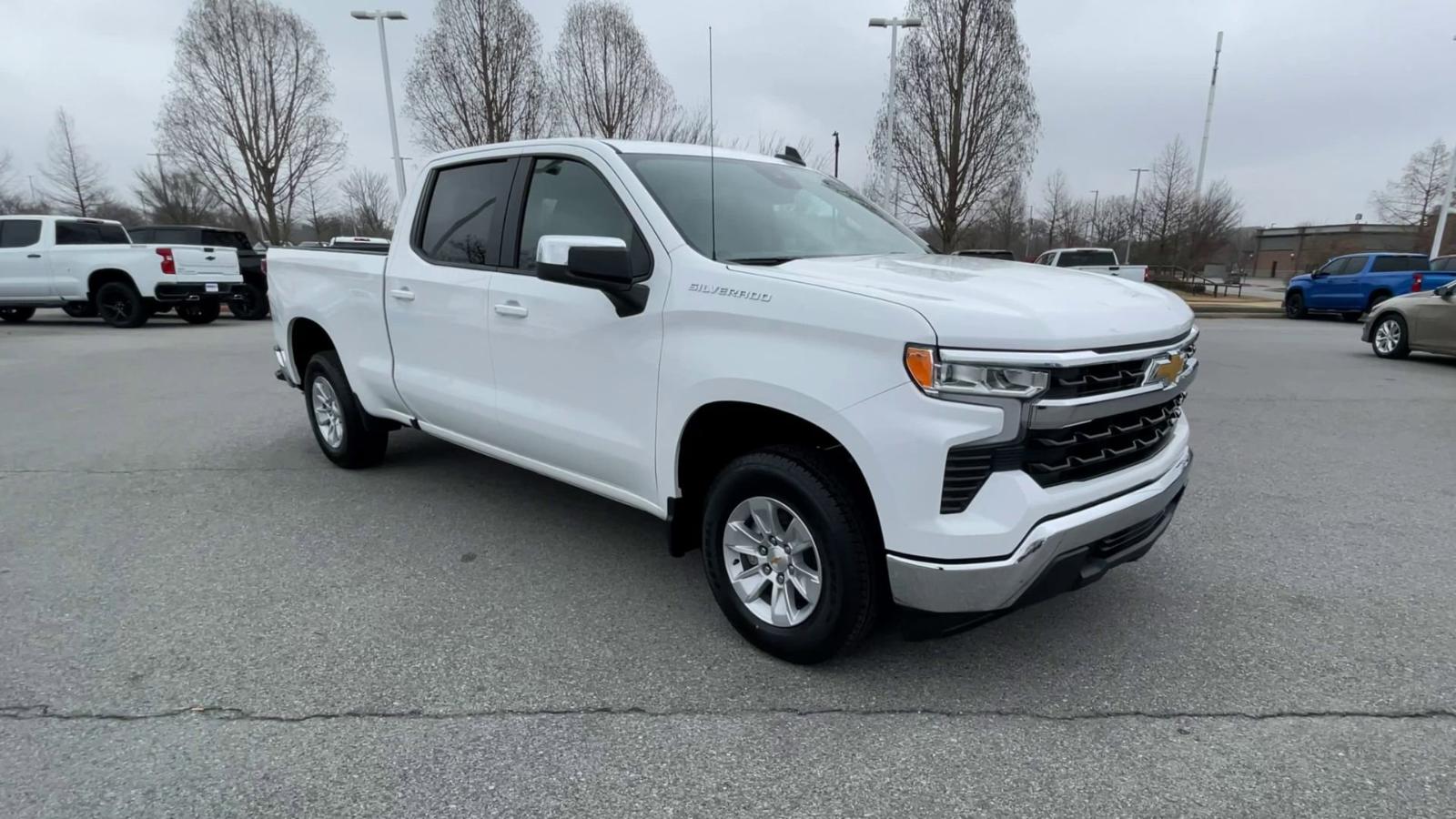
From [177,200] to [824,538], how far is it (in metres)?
51.0

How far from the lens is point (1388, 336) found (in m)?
11.6

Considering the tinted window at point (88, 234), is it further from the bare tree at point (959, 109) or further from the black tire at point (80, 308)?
the bare tree at point (959, 109)

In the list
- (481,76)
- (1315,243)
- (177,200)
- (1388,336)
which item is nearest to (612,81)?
(481,76)

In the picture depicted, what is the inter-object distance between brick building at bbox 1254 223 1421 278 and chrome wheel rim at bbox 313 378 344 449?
60071 millimetres

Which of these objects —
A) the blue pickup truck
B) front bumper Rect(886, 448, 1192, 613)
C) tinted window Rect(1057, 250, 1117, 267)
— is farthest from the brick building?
front bumper Rect(886, 448, 1192, 613)

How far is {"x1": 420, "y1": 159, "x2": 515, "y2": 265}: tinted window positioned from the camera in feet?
13.1

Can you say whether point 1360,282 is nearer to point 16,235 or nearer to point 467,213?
point 467,213

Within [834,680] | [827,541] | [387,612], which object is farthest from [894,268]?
[387,612]

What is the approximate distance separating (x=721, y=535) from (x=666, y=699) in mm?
635

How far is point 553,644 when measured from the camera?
124 inches

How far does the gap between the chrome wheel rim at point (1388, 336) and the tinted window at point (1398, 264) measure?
9256mm

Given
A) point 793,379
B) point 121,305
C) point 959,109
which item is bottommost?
point 121,305

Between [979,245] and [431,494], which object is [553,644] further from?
[979,245]

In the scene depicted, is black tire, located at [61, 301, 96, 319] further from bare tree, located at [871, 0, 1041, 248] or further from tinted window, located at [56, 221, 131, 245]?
bare tree, located at [871, 0, 1041, 248]
